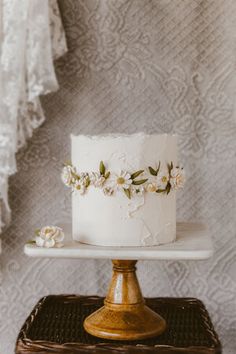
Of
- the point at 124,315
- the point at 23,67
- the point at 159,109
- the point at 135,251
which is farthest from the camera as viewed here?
the point at 159,109

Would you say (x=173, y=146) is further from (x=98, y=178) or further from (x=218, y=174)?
(x=218, y=174)

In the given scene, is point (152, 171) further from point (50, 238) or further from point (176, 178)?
point (50, 238)

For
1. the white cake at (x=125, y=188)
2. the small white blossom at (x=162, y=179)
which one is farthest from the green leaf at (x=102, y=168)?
the small white blossom at (x=162, y=179)

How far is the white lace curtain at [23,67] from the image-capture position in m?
1.35

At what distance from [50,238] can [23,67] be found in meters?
0.46

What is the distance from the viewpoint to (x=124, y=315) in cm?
123

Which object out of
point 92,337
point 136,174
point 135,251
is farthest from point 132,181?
point 92,337

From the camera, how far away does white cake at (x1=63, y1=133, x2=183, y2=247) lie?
113 cm

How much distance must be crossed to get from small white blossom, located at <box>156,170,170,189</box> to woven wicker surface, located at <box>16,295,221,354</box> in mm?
310

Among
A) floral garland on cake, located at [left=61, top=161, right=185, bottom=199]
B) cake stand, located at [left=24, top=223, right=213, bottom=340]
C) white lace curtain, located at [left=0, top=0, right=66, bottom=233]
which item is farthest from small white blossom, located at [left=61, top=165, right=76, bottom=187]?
white lace curtain, located at [left=0, top=0, right=66, bottom=233]

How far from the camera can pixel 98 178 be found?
3.72 ft

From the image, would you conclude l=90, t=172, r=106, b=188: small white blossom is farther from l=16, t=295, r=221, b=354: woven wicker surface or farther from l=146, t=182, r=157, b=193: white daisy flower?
l=16, t=295, r=221, b=354: woven wicker surface

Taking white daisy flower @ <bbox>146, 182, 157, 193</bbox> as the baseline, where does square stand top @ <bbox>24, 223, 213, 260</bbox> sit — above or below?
below

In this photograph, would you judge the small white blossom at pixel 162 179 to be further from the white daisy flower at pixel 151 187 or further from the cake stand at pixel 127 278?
the cake stand at pixel 127 278
